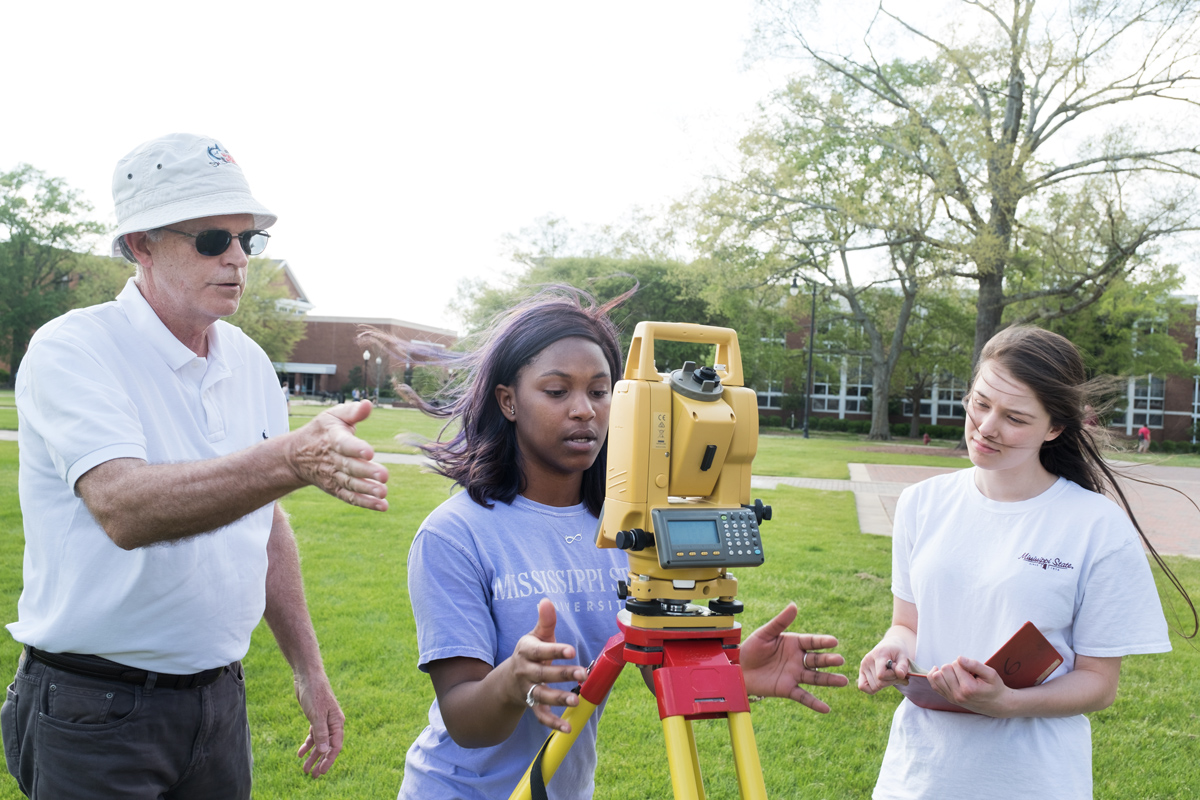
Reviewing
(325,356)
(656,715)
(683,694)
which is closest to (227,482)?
(683,694)

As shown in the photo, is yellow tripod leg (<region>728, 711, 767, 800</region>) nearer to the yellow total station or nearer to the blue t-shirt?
the yellow total station

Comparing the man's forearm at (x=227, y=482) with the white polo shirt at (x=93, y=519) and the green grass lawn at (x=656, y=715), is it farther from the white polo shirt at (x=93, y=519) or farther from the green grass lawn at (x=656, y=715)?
the green grass lawn at (x=656, y=715)

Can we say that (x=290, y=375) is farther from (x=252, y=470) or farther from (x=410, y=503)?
(x=252, y=470)

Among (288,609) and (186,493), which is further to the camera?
(288,609)

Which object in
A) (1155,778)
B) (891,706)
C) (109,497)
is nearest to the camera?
(109,497)

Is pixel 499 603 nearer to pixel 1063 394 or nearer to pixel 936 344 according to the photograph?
pixel 1063 394

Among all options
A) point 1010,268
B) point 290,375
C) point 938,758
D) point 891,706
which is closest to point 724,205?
point 1010,268

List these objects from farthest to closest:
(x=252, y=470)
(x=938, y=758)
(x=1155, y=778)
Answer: (x=1155, y=778) < (x=938, y=758) < (x=252, y=470)

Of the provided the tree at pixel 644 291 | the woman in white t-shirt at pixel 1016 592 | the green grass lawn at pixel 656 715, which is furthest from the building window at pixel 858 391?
the woman in white t-shirt at pixel 1016 592

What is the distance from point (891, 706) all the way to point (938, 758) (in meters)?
2.77

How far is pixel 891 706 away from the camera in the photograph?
470 cm

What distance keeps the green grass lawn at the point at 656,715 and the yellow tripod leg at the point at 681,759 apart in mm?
2478

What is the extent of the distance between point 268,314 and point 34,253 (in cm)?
1325

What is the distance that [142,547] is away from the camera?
1.69 metres
